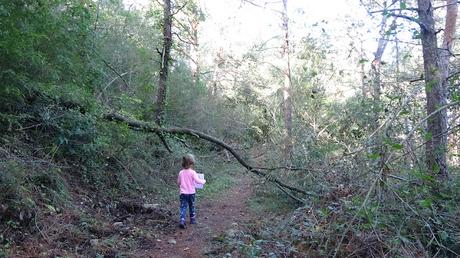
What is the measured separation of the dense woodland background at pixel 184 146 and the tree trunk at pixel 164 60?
0.04 m

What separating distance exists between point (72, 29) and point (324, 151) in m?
6.39

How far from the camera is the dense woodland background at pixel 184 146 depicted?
18.5 feet

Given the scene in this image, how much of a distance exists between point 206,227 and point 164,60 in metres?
6.94

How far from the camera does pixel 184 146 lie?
13461mm

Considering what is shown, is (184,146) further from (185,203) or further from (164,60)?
(185,203)

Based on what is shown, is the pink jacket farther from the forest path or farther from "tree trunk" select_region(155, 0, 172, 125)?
"tree trunk" select_region(155, 0, 172, 125)

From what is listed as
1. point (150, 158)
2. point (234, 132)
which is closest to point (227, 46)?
point (234, 132)

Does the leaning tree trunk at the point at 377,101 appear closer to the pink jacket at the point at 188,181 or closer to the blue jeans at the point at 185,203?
the pink jacket at the point at 188,181

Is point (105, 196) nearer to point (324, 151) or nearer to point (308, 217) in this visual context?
point (308, 217)

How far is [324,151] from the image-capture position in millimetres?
10391

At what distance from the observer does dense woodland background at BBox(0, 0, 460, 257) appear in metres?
5.62

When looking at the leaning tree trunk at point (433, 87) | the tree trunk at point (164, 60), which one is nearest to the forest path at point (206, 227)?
the tree trunk at point (164, 60)

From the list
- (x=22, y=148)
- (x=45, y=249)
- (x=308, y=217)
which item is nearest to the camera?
(x=45, y=249)

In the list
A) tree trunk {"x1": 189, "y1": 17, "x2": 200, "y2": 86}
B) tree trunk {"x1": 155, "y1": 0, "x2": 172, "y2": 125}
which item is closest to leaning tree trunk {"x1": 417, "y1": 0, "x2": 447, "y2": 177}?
tree trunk {"x1": 155, "y1": 0, "x2": 172, "y2": 125}
